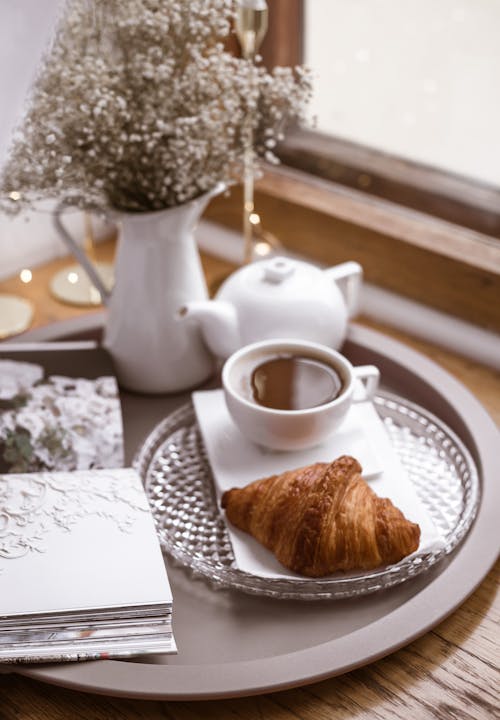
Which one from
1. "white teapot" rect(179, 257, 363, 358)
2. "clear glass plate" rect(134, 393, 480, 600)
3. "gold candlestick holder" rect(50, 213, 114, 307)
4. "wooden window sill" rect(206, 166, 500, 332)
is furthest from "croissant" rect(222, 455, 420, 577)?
"gold candlestick holder" rect(50, 213, 114, 307)

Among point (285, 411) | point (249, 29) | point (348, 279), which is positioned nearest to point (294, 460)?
point (285, 411)

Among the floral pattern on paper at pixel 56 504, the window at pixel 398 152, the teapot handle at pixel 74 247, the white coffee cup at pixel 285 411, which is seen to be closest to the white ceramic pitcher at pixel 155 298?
the teapot handle at pixel 74 247

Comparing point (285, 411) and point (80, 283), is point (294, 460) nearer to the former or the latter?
point (285, 411)

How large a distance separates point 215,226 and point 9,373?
61cm

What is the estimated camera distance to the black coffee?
90cm

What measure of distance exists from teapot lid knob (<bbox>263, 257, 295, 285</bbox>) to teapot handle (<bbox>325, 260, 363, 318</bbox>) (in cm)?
7

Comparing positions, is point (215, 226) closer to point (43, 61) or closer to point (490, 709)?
point (43, 61)

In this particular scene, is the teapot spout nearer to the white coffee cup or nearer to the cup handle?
the white coffee cup

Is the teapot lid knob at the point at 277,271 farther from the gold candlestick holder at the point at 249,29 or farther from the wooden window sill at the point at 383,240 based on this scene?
the wooden window sill at the point at 383,240

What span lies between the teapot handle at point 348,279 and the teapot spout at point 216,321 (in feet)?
0.51

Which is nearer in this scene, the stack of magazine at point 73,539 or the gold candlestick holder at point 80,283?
the stack of magazine at point 73,539

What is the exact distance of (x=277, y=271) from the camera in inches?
40.3

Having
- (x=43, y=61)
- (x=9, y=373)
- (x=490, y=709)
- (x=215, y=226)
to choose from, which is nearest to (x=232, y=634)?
(x=490, y=709)

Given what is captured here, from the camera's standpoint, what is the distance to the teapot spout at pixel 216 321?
1.00 m
